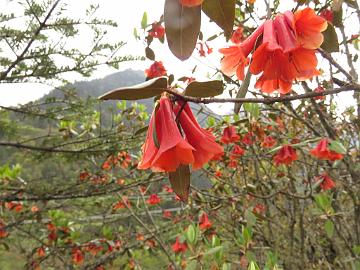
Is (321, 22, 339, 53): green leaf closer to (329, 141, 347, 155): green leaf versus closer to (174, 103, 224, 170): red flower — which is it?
(174, 103, 224, 170): red flower

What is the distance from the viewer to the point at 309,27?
0.75 m

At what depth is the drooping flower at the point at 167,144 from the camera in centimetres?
69

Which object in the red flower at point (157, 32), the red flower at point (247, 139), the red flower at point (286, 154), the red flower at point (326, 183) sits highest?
the red flower at point (157, 32)

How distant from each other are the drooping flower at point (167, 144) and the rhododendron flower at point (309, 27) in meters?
0.31

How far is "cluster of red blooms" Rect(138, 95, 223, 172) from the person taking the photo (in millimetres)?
686

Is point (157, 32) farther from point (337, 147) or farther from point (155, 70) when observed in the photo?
point (337, 147)

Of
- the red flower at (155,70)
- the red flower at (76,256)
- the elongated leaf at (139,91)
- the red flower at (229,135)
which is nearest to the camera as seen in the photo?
the elongated leaf at (139,91)

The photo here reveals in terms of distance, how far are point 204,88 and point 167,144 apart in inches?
4.8

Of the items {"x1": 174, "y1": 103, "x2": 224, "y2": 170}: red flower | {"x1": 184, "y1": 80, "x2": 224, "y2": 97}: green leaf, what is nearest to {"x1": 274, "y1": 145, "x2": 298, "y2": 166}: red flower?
{"x1": 174, "y1": 103, "x2": 224, "y2": 170}: red flower

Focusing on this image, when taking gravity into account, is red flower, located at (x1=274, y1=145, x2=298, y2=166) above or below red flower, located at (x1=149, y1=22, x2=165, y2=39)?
below

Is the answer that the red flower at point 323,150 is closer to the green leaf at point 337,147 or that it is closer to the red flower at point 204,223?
the green leaf at point 337,147

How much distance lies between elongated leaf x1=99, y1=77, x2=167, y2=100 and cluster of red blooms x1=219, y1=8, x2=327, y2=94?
0.78 ft

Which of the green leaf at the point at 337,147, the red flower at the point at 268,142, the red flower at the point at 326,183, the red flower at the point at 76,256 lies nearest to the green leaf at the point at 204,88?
the green leaf at the point at 337,147

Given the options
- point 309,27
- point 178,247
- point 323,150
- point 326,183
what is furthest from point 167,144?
point 178,247
